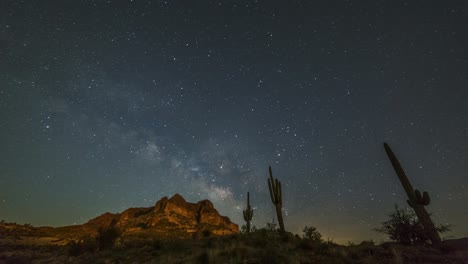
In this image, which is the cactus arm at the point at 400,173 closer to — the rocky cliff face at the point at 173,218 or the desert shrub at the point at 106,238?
the desert shrub at the point at 106,238

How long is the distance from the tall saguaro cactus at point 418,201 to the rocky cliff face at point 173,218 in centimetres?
5787

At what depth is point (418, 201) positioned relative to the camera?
1351 centimetres

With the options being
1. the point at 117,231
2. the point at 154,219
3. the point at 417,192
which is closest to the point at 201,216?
the point at 154,219

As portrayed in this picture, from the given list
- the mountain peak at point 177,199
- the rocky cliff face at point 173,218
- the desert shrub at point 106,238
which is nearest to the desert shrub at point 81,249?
the desert shrub at point 106,238

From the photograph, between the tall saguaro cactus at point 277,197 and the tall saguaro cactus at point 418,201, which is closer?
the tall saguaro cactus at point 418,201

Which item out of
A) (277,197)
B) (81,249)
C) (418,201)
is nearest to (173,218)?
(81,249)

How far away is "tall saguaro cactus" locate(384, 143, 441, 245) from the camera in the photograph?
12.4m

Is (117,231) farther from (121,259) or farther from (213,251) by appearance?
(213,251)

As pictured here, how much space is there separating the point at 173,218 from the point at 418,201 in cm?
7020

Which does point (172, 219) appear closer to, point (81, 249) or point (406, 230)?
point (81, 249)

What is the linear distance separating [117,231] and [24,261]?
6.02m

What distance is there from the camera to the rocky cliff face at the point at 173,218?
220 feet

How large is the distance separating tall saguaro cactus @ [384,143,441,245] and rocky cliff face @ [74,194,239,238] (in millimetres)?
57872

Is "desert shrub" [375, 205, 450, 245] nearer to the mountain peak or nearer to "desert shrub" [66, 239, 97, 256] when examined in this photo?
"desert shrub" [66, 239, 97, 256]
